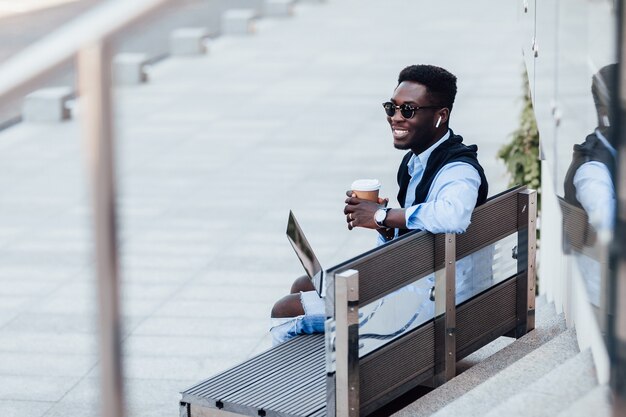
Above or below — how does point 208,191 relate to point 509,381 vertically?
below

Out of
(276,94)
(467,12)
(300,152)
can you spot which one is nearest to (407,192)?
(300,152)

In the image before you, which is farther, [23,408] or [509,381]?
[23,408]

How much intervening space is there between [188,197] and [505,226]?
Answer: 16.7 feet

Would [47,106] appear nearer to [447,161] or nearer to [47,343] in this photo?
[47,343]

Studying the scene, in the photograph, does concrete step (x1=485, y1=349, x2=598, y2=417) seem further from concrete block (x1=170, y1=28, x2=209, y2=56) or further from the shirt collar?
concrete block (x1=170, y1=28, x2=209, y2=56)

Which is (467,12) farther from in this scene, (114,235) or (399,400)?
(114,235)

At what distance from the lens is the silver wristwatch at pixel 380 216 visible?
4535mm

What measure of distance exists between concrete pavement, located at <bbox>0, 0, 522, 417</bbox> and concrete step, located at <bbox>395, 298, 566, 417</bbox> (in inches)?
52.8

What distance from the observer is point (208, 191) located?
32.3 feet

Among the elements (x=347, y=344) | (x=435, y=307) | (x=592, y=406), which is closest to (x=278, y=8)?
(x=435, y=307)

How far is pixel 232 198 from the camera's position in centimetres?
960

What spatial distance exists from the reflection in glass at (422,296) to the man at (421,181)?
0.75ft

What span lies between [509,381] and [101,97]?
101 inches

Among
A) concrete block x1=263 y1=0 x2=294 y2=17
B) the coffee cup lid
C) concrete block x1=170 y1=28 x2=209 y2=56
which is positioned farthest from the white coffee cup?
concrete block x1=263 y1=0 x2=294 y2=17
